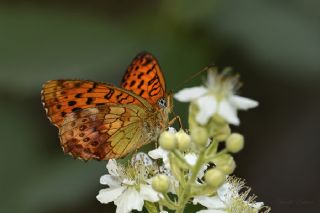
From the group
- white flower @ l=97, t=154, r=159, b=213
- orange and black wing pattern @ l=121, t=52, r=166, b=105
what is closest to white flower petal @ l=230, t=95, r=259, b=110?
white flower @ l=97, t=154, r=159, b=213

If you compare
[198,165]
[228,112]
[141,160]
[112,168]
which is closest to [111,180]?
[112,168]

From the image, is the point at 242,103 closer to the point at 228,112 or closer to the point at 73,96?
the point at 228,112

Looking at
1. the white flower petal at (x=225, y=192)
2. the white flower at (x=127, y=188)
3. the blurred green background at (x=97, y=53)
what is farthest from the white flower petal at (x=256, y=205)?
the blurred green background at (x=97, y=53)

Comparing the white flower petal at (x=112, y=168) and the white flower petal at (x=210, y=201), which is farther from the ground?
the white flower petal at (x=210, y=201)

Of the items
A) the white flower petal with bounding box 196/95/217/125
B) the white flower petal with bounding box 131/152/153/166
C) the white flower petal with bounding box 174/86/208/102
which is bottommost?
the white flower petal with bounding box 131/152/153/166

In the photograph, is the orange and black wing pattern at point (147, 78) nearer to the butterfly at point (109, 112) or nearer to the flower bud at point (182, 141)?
the butterfly at point (109, 112)

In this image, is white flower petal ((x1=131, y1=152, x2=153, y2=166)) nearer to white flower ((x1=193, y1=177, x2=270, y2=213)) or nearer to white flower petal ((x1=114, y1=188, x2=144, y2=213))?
white flower petal ((x1=114, y1=188, x2=144, y2=213))
